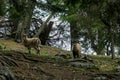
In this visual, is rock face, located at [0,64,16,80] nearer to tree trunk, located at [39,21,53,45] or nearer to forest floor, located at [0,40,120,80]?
forest floor, located at [0,40,120,80]

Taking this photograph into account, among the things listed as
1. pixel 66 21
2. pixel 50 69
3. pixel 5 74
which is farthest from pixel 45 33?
pixel 5 74

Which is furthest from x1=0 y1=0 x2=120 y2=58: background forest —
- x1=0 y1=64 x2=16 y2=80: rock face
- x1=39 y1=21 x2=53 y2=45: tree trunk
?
x1=0 y1=64 x2=16 y2=80: rock face

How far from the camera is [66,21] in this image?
3544 centimetres

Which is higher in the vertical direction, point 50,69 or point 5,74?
point 5,74

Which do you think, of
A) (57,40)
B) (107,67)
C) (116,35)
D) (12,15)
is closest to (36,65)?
(12,15)

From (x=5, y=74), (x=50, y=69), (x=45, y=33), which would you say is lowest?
(x=50, y=69)

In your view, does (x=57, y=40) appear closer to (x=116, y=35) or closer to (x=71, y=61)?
(x=116, y=35)

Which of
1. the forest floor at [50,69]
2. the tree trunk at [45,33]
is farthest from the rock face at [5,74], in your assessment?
the tree trunk at [45,33]

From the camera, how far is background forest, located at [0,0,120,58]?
16031 mm

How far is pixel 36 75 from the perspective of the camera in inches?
605

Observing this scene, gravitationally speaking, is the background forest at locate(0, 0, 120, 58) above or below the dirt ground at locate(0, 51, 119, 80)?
above

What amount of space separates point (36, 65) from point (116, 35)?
12.7 m

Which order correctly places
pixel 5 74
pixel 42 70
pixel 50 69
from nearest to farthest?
1. pixel 5 74
2. pixel 42 70
3. pixel 50 69

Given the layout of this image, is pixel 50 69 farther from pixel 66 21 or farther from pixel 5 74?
pixel 66 21
